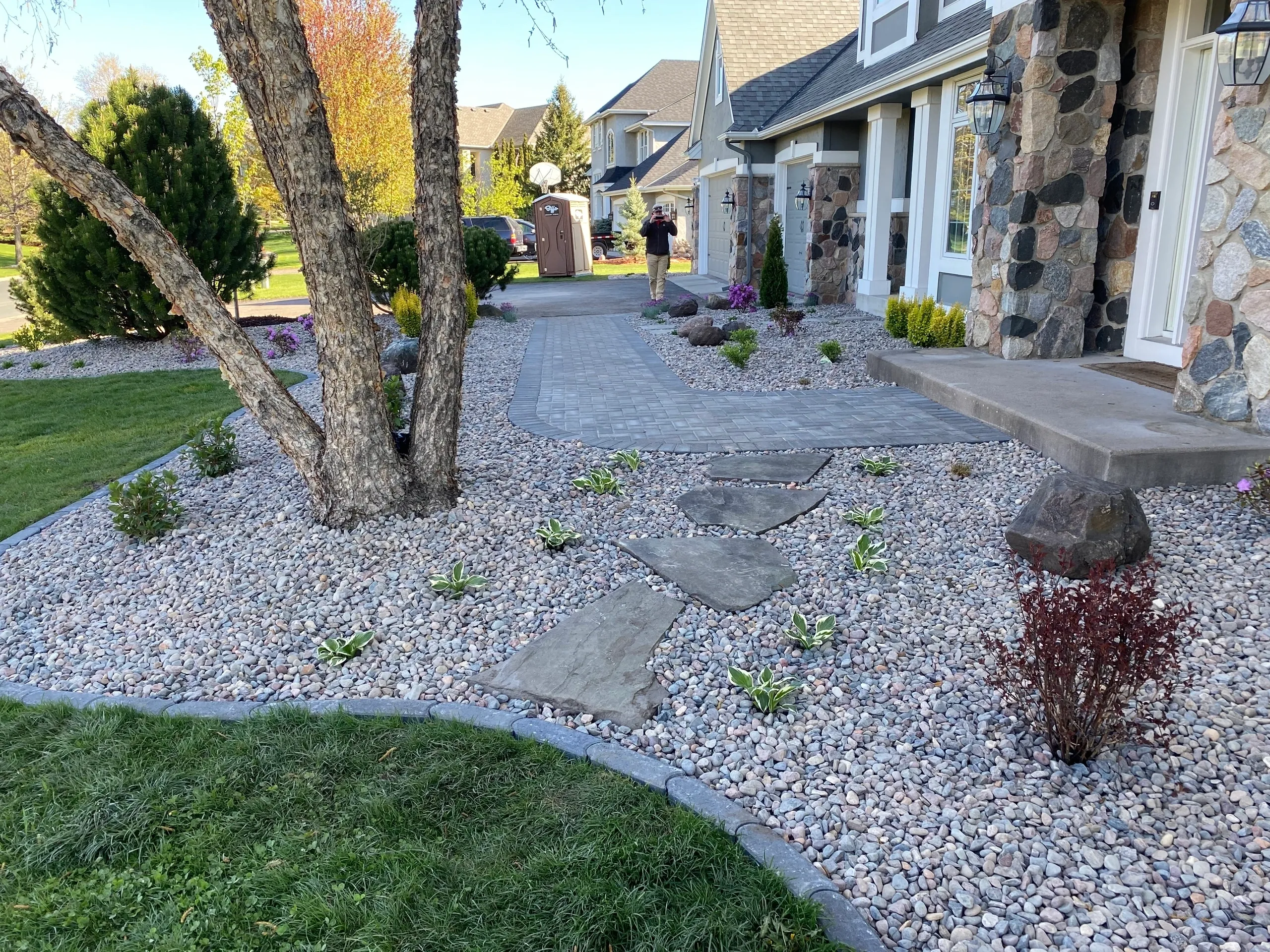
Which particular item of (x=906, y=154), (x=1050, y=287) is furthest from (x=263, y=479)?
(x=906, y=154)

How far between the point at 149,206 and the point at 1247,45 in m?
11.3

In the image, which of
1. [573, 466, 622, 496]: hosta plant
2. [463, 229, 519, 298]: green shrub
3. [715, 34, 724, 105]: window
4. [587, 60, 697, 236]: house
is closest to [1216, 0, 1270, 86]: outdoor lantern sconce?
[573, 466, 622, 496]: hosta plant

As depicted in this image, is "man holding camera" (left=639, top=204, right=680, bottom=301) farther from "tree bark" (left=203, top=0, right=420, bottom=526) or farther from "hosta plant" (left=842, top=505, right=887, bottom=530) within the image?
"tree bark" (left=203, top=0, right=420, bottom=526)

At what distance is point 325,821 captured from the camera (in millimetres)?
2697

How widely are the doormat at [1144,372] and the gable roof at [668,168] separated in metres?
24.3

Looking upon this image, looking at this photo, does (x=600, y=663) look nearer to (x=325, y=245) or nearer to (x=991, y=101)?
(x=325, y=245)

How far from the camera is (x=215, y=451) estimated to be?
19.6 ft

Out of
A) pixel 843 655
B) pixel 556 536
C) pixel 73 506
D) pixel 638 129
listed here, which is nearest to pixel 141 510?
pixel 73 506

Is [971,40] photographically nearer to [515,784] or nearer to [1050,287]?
[1050,287]

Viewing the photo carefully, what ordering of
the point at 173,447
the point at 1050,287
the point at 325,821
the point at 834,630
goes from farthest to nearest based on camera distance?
the point at 1050,287, the point at 173,447, the point at 834,630, the point at 325,821

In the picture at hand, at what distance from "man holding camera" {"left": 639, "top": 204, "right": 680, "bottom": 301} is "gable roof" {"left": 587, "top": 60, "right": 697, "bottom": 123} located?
89.8 feet

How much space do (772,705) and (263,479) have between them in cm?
396

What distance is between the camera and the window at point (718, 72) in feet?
60.5

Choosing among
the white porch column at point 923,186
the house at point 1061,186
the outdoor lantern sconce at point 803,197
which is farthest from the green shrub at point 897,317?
the outdoor lantern sconce at point 803,197
